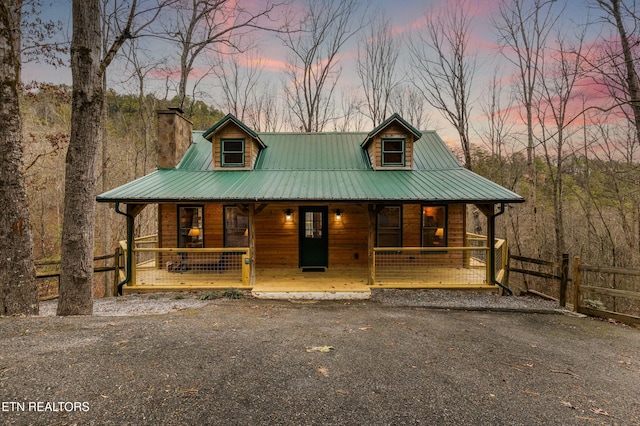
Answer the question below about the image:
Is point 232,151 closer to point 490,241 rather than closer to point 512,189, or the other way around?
point 490,241

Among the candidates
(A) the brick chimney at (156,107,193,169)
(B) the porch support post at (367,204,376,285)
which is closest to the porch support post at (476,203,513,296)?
(B) the porch support post at (367,204,376,285)

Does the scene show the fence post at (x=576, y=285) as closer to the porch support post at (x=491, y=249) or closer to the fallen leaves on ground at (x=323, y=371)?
the porch support post at (x=491, y=249)

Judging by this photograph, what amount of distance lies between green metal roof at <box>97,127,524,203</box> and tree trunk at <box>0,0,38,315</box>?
289 centimetres

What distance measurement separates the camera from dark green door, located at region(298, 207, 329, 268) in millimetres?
10797

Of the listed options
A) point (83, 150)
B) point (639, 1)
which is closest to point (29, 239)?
point (83, 150)

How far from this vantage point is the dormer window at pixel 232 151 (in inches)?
442

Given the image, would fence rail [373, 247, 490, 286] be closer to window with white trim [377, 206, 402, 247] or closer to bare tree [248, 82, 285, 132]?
window with white trim [377, 206, 402, 247]

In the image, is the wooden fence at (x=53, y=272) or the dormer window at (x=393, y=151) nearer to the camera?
the wooden fence at (x=53, y=272)

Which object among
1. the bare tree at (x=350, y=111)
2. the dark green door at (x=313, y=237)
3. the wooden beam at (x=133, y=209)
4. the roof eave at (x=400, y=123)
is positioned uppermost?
the bare tree at (x=350, y=111)

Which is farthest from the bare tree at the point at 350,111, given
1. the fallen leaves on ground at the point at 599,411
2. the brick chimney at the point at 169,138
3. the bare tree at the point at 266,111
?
the fallen leaves on ground at the point at 599,411

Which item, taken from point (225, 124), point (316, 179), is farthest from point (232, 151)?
point (316, 179)

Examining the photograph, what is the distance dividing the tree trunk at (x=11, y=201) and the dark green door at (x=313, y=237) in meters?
7.07

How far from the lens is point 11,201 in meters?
5.43

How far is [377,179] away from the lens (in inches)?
403
